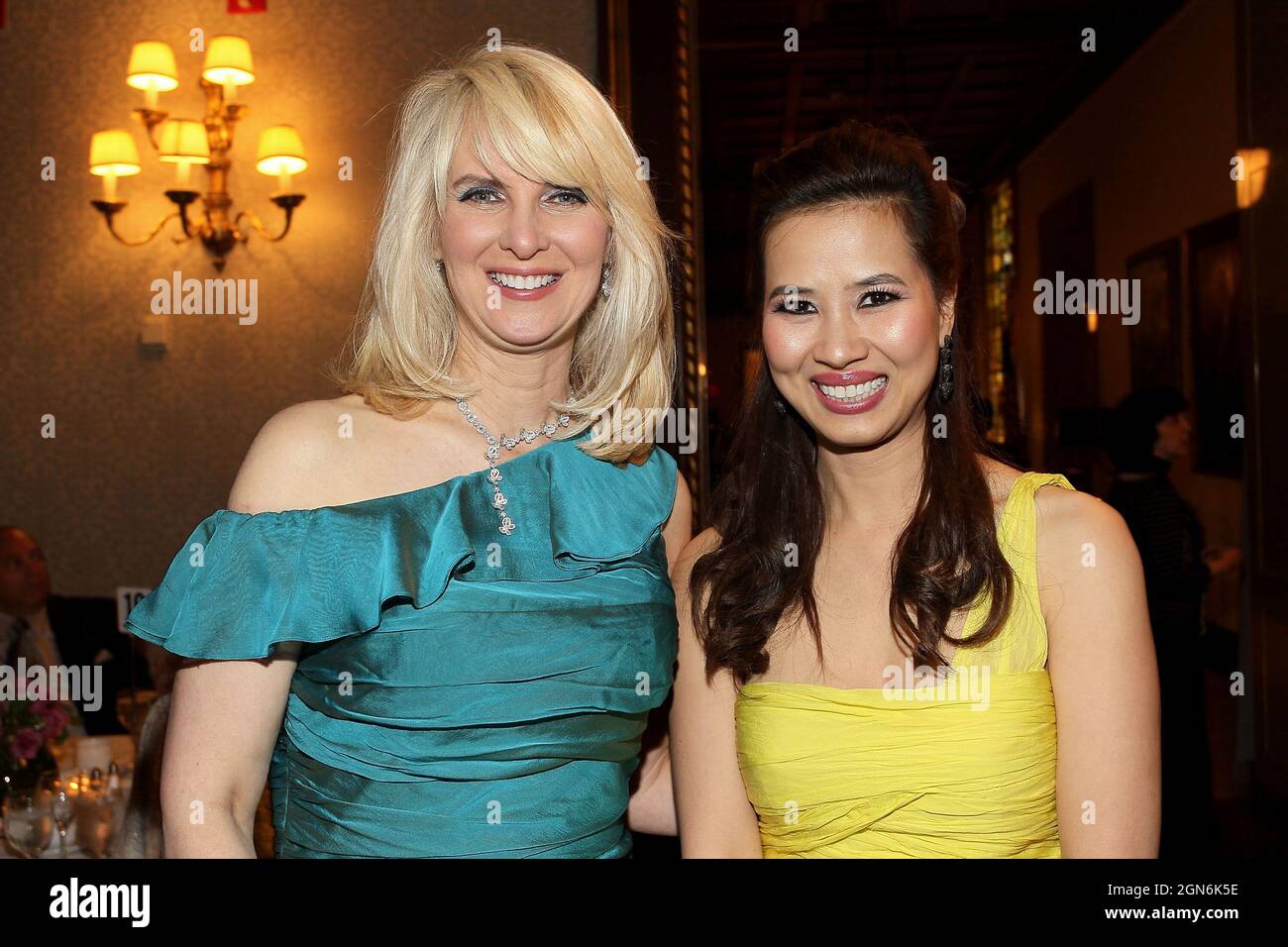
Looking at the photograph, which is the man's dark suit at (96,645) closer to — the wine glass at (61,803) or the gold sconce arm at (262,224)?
the wine glass at (61,803)

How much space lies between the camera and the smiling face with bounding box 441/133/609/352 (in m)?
1.47

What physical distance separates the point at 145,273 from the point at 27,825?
250cm

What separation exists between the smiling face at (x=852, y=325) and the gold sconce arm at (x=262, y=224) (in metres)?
2.62

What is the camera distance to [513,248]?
146cm

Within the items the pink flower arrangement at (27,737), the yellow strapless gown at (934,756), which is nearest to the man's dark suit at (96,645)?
the pink flower arrangement at (27,737)

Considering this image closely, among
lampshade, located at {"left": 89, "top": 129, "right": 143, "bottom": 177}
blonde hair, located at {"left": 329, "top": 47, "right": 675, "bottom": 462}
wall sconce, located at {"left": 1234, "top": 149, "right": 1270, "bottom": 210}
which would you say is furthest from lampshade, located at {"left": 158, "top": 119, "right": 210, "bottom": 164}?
wall sconce, located at {"left": 1234, "top": 149, "right": 1270, "bottom": 210}

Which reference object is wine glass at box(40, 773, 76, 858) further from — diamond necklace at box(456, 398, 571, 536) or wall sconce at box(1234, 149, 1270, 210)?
wall sconce at box(1234, 149, 1270, 210)

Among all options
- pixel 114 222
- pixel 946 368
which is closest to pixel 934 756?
pixel 946 368

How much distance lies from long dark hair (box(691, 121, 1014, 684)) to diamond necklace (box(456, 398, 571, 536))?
0.29 meters

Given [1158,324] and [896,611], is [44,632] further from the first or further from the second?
[1158,324]

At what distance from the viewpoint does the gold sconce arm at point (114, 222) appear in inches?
151

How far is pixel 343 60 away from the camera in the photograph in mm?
3779

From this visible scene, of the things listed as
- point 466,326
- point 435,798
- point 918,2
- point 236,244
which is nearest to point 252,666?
point 435,798

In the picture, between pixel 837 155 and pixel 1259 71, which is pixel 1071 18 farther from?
pixel 837 155
